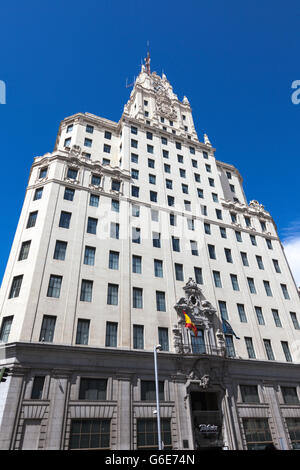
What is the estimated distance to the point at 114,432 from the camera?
23250 mm

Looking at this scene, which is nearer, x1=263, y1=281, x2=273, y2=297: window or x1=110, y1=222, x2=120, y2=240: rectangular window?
x1=110, y1=222, x2=120, y2=240: rectangular window

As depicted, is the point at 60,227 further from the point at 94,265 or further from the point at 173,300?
the point at 173,300

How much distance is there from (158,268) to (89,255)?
27.6 ft

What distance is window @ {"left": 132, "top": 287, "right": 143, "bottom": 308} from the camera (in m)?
30.9

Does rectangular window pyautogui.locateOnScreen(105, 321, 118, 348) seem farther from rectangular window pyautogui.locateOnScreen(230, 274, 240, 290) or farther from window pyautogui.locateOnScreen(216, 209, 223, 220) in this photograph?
window pyautogui.locateOnScreen(216, 209, 223, 220)

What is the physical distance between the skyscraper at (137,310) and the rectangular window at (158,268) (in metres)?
0.16

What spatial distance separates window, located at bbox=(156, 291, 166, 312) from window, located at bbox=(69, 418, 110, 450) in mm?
11789

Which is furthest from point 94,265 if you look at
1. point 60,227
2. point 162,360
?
point 162,360

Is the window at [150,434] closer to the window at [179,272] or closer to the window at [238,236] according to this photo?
the window at [179,272]

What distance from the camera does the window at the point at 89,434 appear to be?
22.1 meters

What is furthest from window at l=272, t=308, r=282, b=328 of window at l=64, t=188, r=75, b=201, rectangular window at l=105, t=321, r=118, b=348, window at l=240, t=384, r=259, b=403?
window at l=64, t=188, r=75, b=201

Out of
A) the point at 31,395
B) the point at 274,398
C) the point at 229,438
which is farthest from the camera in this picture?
the point at 274,398
